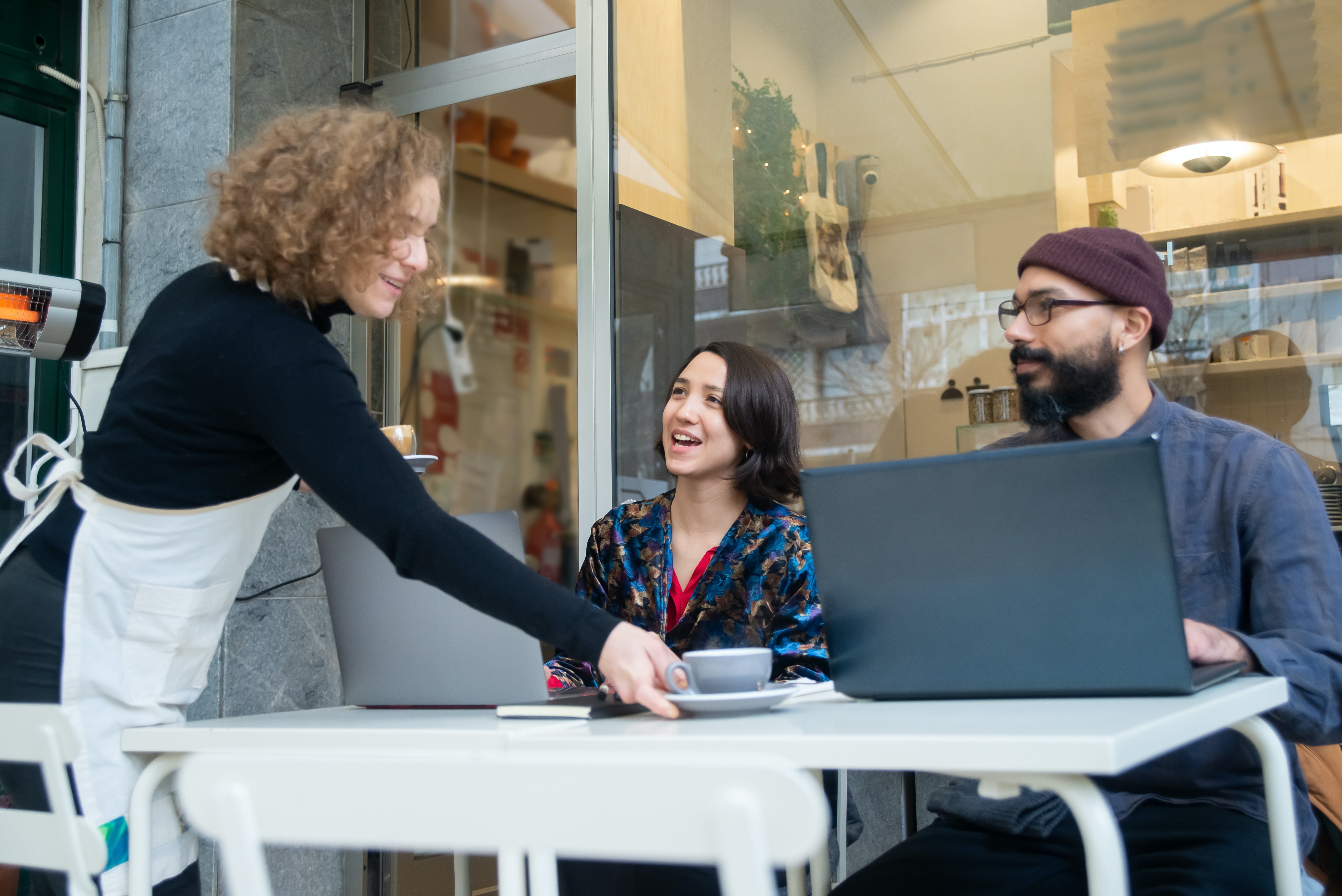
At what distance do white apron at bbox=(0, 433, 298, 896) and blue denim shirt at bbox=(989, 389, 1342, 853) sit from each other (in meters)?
1.11

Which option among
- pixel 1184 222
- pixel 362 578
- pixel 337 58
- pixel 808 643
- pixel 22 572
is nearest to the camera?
pixel 22 572

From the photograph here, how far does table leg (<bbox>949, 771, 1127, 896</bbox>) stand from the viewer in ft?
2.64

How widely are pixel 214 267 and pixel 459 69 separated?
180 cm

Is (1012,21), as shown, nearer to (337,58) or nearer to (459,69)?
(459,69)

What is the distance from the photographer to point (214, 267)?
1.40m

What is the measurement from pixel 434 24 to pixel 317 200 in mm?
2254

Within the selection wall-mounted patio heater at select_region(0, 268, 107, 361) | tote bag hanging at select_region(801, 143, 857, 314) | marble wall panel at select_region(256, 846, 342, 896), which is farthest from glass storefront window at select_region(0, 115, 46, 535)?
tote bag hanging at select_region(801, 143, 857, 314)

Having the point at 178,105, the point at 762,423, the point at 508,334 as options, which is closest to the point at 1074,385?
the point at 762,423

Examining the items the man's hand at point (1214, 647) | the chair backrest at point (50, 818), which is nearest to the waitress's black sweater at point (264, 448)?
the chair backrest at point (50, 818)

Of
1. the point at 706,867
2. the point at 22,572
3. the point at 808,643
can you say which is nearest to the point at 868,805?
the point at 808,643

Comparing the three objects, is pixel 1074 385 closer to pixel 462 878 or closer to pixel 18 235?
pixel 462 878

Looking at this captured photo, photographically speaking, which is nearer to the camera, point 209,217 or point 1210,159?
point 1210,159

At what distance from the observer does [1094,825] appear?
0.81 metres

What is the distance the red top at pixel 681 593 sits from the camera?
2.04 m
